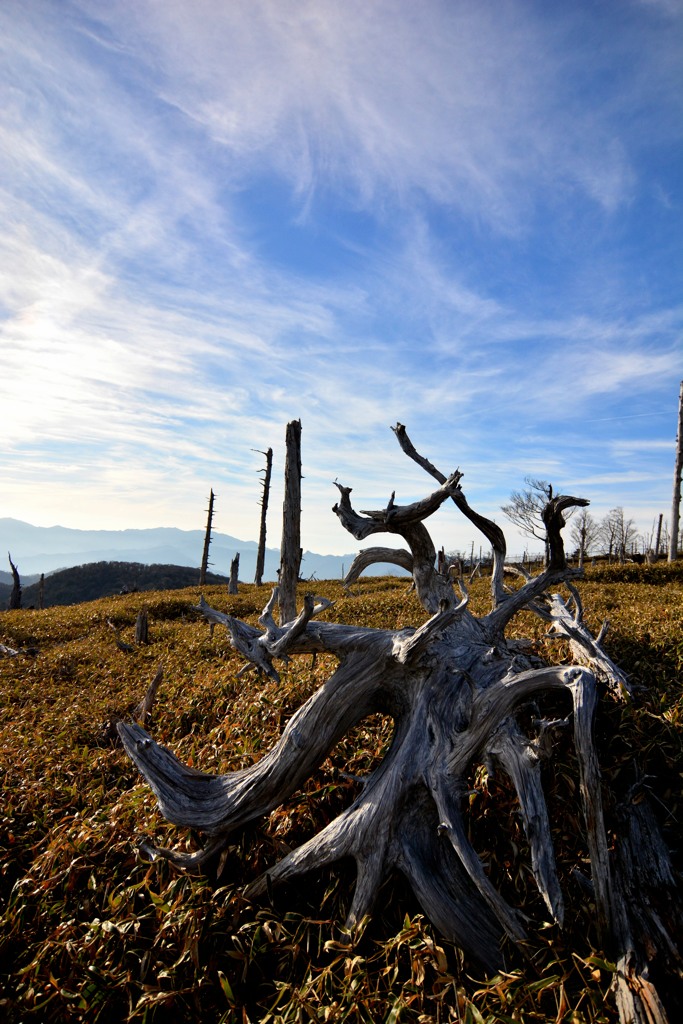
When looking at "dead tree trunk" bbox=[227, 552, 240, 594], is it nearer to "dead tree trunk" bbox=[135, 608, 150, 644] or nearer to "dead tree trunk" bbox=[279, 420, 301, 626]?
"dead tree trunk" bbox=[135, 608, 150, 644]

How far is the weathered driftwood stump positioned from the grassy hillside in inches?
11.8

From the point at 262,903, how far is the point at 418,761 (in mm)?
2104

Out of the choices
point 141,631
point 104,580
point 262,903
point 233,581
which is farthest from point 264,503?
point 104,580

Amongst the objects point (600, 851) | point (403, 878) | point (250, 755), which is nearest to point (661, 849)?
point (600, 851)

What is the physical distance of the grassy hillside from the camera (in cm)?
420

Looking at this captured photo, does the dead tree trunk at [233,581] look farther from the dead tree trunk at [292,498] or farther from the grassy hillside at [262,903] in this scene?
the grassy hillside at [262,903]

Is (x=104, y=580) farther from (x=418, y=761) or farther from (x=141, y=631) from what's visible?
(x=418, y=761)

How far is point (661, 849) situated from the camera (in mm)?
4719

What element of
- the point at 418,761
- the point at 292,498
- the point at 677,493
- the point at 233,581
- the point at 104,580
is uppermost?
the point at 677,493

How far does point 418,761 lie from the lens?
5.30 meters

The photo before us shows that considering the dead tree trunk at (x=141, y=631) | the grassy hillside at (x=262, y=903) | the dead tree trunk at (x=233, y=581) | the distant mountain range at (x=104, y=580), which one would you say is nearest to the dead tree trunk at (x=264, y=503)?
the dead tree trunk at (x=233, y=581)

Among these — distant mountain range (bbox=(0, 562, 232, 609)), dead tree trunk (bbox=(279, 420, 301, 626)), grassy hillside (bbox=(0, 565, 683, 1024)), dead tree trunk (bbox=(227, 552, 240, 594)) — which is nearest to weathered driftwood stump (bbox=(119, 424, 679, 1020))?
grassy hillside (bbox=(0, 565, 683, 1024))

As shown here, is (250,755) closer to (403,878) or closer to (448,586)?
(403,878)

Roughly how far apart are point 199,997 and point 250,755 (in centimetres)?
266
